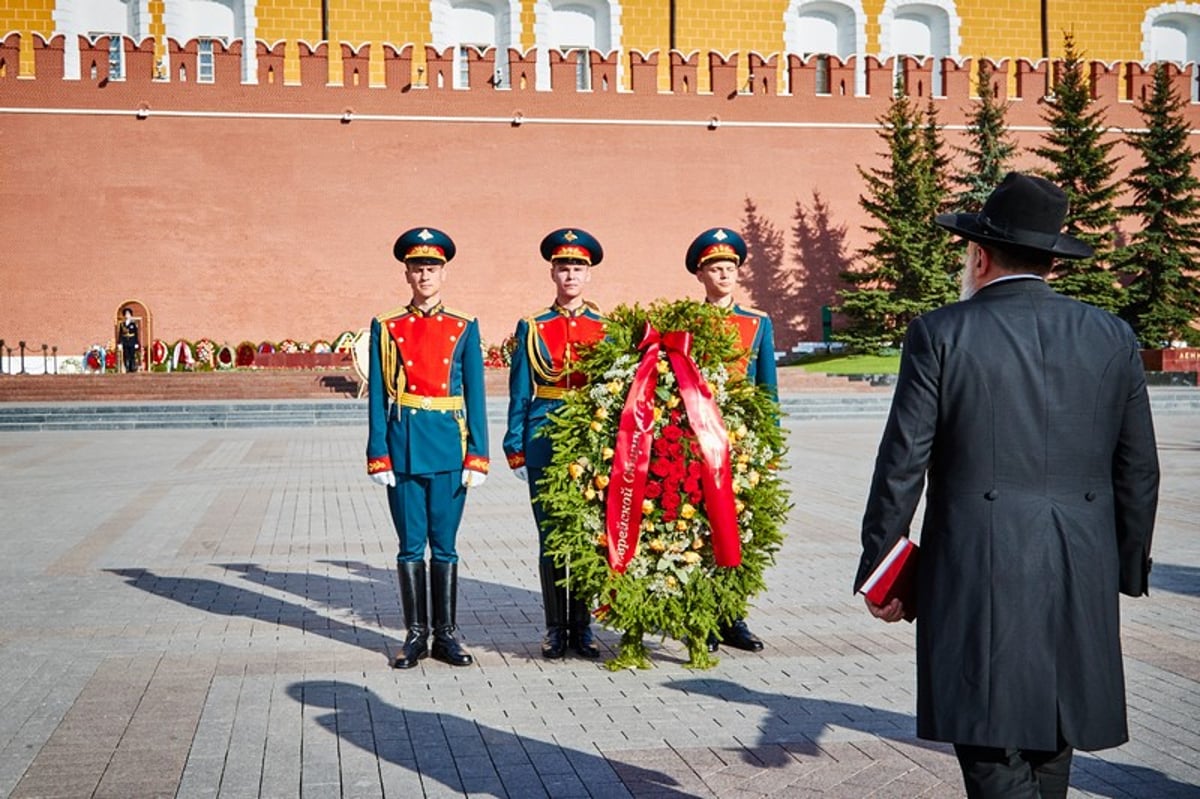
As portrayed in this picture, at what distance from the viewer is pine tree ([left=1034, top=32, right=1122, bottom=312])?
101 feet

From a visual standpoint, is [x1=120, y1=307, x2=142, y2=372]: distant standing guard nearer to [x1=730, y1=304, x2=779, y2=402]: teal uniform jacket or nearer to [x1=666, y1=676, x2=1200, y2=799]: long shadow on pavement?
[x1=730, y1=304, x2=779, y2=402]: teal uniform jacket

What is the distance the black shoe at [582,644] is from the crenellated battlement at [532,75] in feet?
86.7

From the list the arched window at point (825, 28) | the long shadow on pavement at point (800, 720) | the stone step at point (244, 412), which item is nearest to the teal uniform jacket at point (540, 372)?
the long shadow on pavement at point (800, 720)

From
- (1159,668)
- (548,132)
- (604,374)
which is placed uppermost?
(548,132)

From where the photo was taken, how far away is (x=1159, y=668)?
5.20 m

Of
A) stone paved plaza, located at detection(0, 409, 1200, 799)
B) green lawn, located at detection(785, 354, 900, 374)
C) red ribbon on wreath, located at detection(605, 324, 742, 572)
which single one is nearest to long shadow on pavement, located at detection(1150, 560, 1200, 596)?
stone paved plaza, located at detection(0, 409, 1200, 799)

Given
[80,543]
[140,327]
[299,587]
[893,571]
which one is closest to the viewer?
[893,571]

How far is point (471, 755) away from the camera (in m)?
4.16

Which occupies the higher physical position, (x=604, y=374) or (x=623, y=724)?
(x=604, y=374)

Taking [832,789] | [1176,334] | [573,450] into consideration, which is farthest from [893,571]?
[1176,334]

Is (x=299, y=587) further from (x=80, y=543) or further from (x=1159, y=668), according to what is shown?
(x=1159, y=668)

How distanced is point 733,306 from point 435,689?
1.99m

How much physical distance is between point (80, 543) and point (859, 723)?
6.00 metres

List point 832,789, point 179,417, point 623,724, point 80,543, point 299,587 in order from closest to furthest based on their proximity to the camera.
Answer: point 832,789
point 623,724
point 299,587
point 80,543
point 179,417
